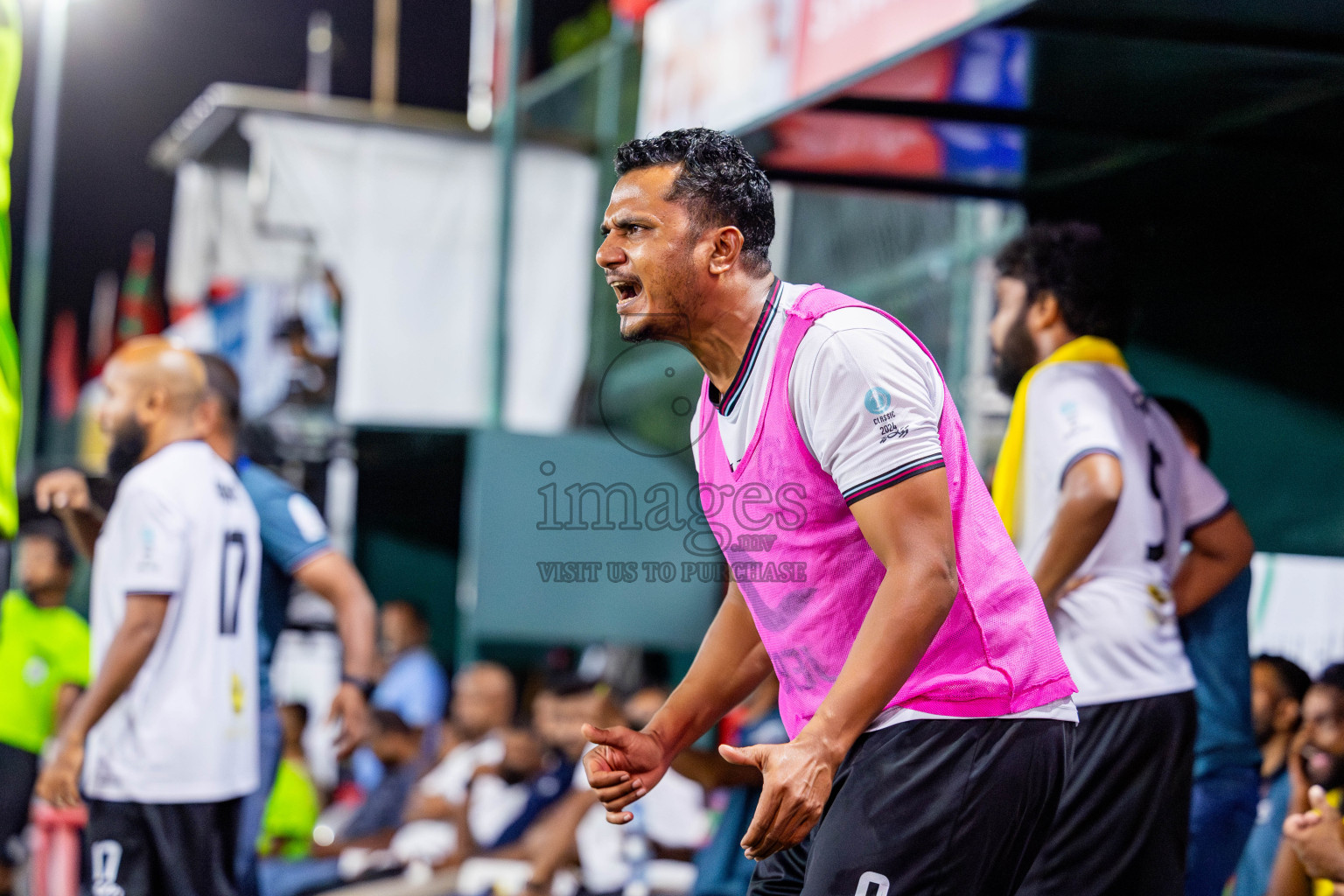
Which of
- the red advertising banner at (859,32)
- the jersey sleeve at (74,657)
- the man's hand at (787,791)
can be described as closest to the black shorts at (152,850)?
the jersey sleeve at (74,657)

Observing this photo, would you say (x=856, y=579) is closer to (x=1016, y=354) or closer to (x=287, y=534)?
(x=1016, y=354)

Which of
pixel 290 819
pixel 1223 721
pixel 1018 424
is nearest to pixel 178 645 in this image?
pixel 1018 424

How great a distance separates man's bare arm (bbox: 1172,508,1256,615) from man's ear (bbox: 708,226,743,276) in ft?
8.18

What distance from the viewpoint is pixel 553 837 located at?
7848 mm

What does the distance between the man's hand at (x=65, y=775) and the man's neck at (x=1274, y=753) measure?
402 cm

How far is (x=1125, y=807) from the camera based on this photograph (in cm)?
438

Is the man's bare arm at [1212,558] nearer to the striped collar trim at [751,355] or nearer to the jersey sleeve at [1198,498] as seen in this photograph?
the jersey sleeve at [1198,498]

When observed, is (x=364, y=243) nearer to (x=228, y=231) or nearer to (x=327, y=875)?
(x=228, y=231)

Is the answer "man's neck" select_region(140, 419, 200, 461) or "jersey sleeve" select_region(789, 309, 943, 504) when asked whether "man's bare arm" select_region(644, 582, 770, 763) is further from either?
"man's neck" select_region(140, 419, 200, 461)

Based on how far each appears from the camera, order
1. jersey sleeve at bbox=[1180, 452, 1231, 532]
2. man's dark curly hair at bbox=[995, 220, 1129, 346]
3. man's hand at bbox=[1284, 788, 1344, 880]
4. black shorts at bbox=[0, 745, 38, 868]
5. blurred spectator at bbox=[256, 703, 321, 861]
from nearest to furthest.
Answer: man's hand at bbox=[1284, 788, 1344, 880] < man's dark curly hair at bbox=[995, 220, 1129, 346] < jersey sleeve at bbox=[1180, 452, 1231, 532] < black shorts at bbox=[0, 745, 38, 868] < blurred spectator at bbox=[256, 703, 321, 861]

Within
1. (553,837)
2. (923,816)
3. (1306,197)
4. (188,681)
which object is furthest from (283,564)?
(1306,197)

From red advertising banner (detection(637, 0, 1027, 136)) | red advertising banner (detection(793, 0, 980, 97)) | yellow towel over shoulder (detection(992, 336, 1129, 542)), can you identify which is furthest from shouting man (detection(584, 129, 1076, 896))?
red advertising banner (detection(793, 0, 980, 97))

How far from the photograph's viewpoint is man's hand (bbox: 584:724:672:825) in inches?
116

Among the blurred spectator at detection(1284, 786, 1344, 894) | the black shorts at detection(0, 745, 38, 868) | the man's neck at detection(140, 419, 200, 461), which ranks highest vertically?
the man's neck at detection(140, 419, 200, 461)
